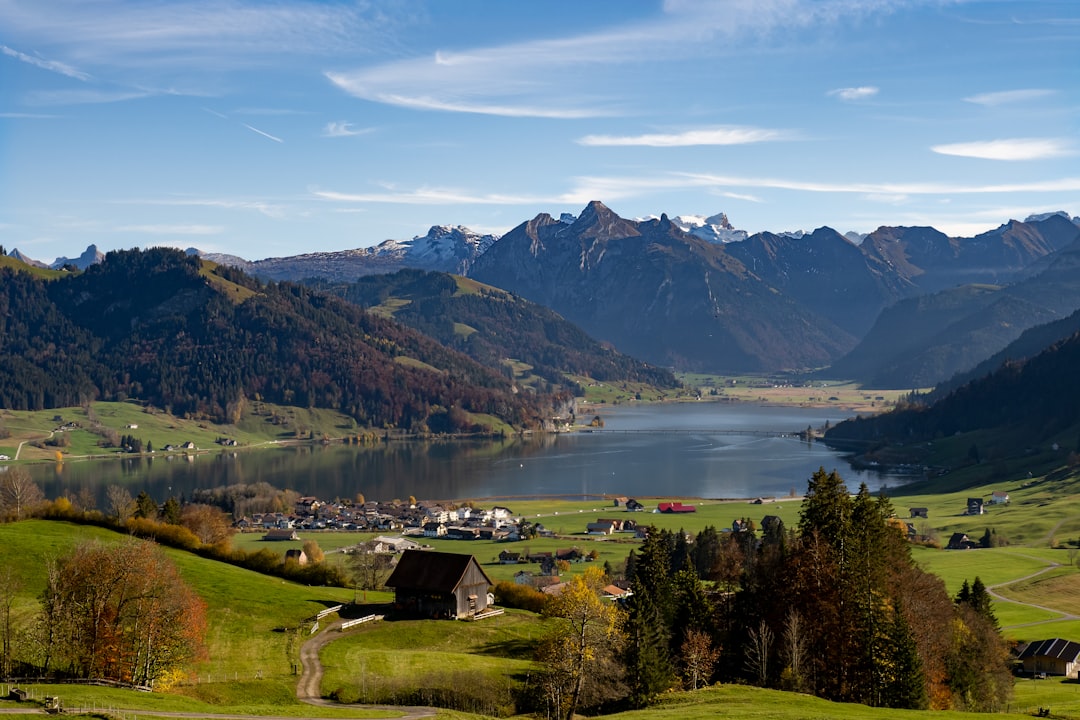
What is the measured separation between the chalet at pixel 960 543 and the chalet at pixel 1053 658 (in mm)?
50784

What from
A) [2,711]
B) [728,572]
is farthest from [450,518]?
[2,711]

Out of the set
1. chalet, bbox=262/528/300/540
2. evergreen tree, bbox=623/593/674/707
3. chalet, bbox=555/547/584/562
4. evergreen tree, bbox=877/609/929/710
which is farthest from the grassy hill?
chalet, bbox=262/528/300/540

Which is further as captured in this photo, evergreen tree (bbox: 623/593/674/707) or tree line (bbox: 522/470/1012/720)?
evergreen tree (bbox: 623/593/674/707)

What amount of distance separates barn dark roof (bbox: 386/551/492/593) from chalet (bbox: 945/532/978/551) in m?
76.3

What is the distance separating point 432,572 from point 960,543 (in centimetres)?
8007

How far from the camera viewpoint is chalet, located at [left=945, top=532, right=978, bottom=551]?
11662 centimetres

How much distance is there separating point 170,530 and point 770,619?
4048 cm

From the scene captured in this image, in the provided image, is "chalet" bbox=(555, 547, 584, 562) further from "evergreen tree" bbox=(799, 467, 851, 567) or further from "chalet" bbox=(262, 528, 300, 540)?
"evergreen tree" bbox=(799, 467, 851, 567)

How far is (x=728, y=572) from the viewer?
60938 mm

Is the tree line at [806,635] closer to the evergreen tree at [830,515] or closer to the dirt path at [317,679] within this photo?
the evergreen tree at [830,515]

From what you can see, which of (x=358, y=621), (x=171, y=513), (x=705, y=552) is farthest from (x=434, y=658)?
(x=705, y=552)

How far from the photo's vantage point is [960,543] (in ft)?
386

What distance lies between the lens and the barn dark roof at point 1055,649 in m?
64.2

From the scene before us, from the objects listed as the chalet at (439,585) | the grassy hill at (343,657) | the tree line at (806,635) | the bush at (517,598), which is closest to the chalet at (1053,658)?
the grassy hill at (343,657)
